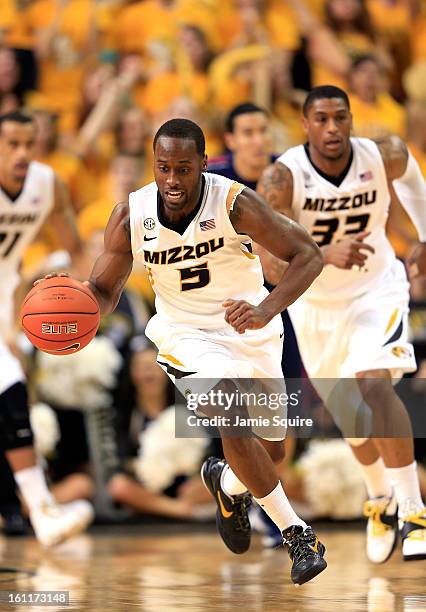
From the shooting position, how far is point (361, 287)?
7.04 m

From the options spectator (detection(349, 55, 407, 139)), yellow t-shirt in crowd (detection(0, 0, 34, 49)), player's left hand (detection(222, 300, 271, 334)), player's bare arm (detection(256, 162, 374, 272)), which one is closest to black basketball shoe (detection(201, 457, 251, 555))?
player's bare arm (detection(256, 162, 374, 272))

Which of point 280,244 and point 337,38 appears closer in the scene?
point 280,244

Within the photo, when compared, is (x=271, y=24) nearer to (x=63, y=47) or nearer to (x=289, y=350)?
(x=63, y=47)

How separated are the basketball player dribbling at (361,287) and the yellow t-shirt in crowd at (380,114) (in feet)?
13.3

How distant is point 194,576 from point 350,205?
2.24 m

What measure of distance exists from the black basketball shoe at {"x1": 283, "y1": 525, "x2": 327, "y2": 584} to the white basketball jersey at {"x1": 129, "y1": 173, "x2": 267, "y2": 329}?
3.49ft

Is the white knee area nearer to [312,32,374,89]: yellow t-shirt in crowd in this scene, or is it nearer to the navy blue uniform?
the navy blue uniform

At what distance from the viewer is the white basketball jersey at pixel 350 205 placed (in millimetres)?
6828

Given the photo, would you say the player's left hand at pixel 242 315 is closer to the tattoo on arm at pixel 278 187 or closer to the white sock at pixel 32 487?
the tattoo on arm at pixel 278 187

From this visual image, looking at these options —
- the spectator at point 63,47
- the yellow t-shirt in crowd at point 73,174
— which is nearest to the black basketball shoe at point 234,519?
the yellow t-shirt in crowd at point 73,174

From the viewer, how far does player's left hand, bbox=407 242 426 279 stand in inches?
272

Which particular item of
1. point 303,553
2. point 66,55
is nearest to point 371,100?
point 66,55

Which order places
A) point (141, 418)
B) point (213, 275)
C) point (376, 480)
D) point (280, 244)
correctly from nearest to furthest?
point (280, 244) < point (213, 275) < point (376, 480) < point (141, 418)

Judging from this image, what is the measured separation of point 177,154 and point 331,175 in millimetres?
1669
